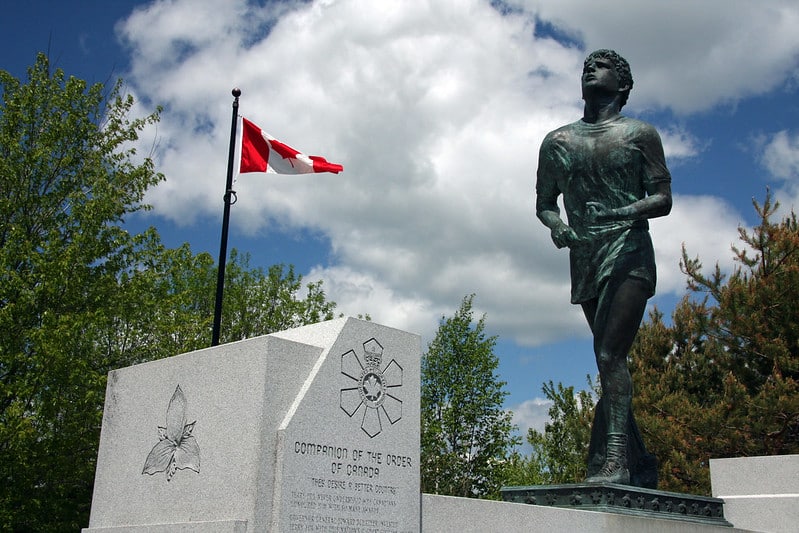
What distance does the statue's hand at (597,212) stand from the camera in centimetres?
801

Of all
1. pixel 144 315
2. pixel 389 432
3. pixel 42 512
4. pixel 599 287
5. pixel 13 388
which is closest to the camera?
pixel 389 432

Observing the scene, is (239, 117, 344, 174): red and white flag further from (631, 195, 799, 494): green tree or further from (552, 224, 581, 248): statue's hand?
(631, 195, 799, 494): green tree

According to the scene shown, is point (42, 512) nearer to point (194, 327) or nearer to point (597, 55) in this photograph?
point (194, 327)

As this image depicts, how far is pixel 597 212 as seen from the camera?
26.6 ft

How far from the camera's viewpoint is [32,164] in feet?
44.7

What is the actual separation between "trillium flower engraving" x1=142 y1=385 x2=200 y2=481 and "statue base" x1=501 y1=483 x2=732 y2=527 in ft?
10.4

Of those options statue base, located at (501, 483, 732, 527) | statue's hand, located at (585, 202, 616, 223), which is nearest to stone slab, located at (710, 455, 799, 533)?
statue base, located at (501, 483, 732, 527)

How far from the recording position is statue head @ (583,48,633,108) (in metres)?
8.59

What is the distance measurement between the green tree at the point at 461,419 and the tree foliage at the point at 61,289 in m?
12.7

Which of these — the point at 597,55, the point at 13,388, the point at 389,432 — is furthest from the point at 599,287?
the point at 13,388

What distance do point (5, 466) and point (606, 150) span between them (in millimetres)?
9500

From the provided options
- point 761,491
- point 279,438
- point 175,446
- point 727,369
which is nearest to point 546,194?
point 279,438

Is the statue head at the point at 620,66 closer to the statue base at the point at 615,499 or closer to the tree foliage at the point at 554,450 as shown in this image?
the statue base at the point at 615,499

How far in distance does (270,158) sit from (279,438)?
341 inches
